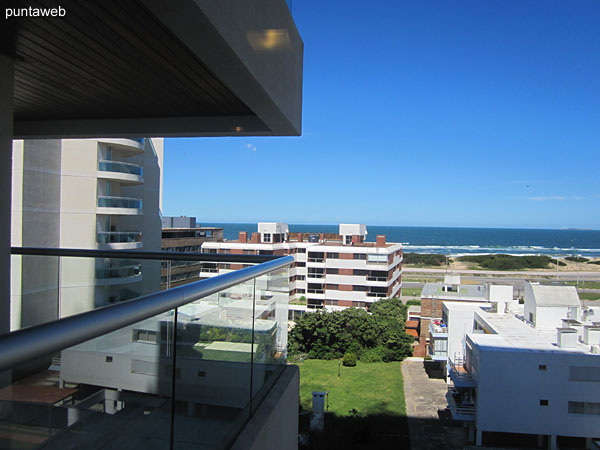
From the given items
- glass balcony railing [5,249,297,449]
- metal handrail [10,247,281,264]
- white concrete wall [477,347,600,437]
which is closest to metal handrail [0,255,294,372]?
glass balcony railing [5,249,297,449]

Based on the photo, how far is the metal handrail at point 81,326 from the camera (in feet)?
1.87

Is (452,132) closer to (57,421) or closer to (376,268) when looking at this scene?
(376,268)

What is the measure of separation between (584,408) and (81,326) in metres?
17.2

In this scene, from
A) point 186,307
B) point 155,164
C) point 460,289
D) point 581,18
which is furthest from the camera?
point 581,18

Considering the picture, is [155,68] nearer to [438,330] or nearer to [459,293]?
[438,330]

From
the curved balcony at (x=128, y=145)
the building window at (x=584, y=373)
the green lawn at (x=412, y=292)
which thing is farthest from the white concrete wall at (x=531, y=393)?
the green lawn at (x=412, y=292)

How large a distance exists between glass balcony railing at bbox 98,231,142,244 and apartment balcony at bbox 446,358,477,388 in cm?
1176

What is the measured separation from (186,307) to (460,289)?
2871 centimetres

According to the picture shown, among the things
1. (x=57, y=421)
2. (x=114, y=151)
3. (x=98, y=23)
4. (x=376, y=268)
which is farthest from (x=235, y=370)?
(x=376, y=268)

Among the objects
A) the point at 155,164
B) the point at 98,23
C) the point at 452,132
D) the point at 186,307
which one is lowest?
the point at 186,307

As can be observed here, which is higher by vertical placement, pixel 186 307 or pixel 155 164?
pixel 155 164

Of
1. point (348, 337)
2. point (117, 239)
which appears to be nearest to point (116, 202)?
point (117, 239)

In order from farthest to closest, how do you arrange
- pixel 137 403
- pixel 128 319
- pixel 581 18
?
pixel 581 18 < pixel 137 403 < pixel 128 319

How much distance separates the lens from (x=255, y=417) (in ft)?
6.03
